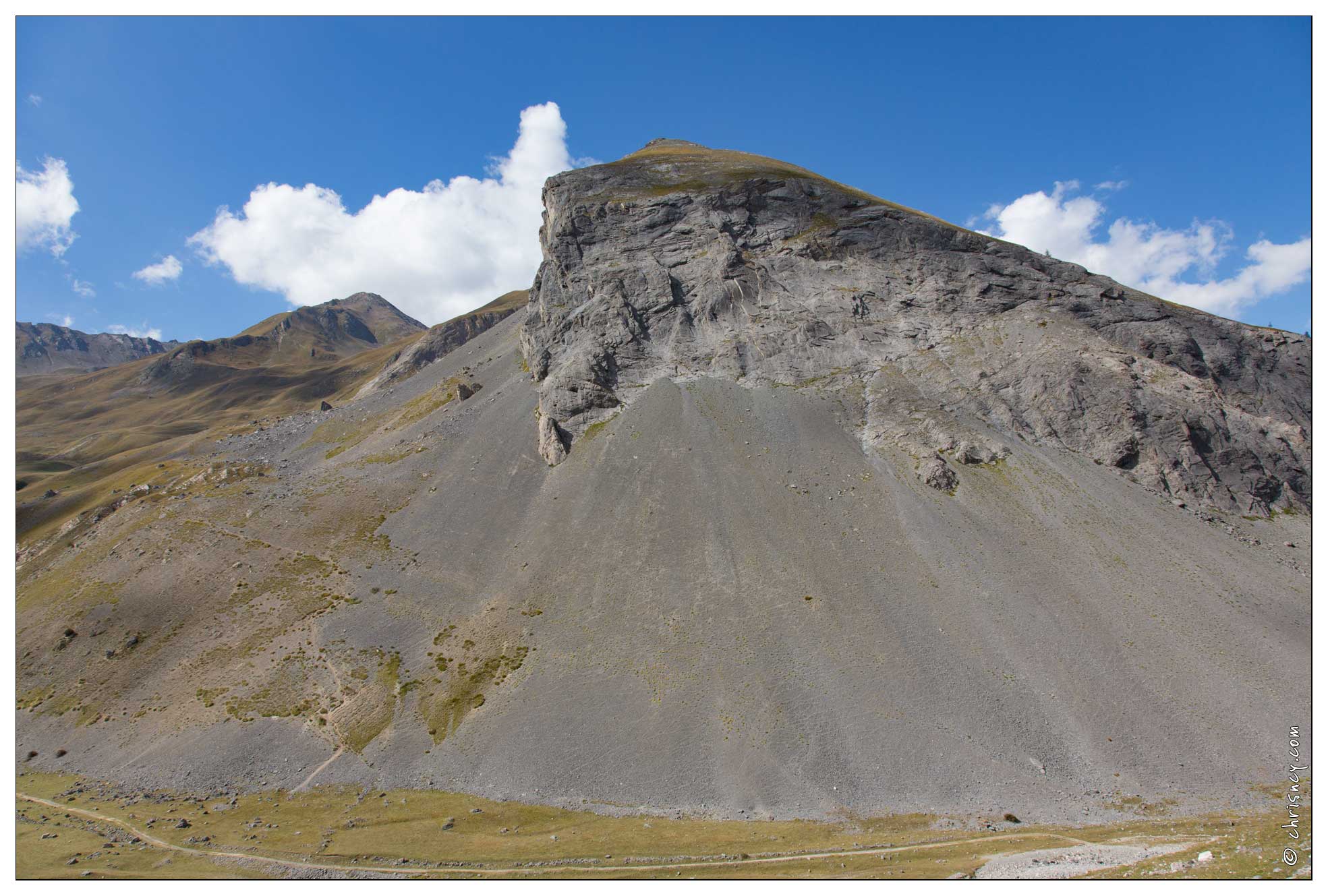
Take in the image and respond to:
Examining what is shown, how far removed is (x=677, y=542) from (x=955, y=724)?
28.3 metres

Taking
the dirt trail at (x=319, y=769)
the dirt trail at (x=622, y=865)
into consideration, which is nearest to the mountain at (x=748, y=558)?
the dirt trail at (x=319, y=769)

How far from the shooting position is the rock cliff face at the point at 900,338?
6588 centimetres

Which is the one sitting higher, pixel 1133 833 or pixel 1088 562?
pixel 1088 562

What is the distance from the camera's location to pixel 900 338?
80625 millimetres

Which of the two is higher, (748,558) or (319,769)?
(748,558)

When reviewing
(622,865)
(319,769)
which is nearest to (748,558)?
(622,865)

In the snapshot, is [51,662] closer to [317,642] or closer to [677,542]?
[317,642]

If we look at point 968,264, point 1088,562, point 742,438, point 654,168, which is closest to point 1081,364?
point 968,264

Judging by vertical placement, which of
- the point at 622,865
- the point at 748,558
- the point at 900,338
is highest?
the point at 900,338

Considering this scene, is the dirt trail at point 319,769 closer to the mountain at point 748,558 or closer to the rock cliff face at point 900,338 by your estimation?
the mountain at point 748,558

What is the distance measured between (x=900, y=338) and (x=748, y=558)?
41883mm

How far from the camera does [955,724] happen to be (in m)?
42.3

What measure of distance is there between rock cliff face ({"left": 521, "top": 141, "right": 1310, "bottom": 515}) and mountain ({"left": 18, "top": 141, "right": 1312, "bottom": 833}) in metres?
0.49

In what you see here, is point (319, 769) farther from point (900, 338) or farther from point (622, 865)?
point (900, 338)
